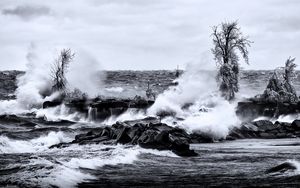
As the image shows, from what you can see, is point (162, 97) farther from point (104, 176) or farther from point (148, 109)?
point (104, 176)

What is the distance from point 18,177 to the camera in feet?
43.9

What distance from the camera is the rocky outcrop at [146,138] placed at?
22422 millimetres

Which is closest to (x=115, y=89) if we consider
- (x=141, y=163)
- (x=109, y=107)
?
(x=109, y=107)

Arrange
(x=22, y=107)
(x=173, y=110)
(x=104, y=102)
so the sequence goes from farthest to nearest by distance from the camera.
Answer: (x=22, y=107) < (x=104, y=102) < (x=173, y=110)

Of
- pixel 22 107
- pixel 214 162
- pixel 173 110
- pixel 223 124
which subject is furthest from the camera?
pixel 22 107

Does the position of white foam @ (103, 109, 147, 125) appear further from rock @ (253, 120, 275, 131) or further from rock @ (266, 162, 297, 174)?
rock @ (266, 162, 297, 174)

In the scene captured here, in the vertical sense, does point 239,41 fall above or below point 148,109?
above

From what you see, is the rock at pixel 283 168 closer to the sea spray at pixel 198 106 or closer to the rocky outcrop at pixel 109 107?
the sea spray at pixel 198 106

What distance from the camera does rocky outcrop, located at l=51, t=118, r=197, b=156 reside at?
22422 mm

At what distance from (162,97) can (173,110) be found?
298cm

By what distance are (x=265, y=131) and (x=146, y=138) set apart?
10.8 meters

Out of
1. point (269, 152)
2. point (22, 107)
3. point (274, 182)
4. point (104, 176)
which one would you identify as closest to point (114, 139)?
point (269, 152)

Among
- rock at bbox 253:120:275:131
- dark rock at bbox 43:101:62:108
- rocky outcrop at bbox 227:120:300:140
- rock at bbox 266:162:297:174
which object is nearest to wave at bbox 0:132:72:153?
rocky outcrop at bbox 227:120:300:140

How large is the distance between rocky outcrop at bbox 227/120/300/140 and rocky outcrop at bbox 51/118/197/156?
4340 millimetres
